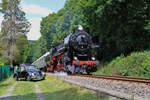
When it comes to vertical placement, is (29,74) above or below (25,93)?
above

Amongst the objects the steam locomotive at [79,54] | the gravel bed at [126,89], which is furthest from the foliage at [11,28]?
the gravel bed at [126,89]

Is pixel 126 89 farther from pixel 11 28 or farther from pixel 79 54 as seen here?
pixel 11 28

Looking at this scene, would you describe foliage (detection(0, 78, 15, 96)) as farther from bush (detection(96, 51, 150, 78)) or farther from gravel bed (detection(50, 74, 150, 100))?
bush (detection(96, 51, 150, 78))

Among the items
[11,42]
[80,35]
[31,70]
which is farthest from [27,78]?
[11,42]

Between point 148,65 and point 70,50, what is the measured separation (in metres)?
6.25

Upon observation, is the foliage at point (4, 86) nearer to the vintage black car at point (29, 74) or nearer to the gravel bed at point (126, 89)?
the vintage black car at point (29, 74)

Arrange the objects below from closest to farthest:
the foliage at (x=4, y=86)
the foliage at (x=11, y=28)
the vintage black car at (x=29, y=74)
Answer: the foliage at (x=4, y=86) < the vintage black car at (x=29, y=74) < the foliage at (x=11, y=28)

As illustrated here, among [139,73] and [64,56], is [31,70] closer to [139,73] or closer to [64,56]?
[64,56]

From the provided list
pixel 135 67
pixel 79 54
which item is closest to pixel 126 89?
pixel 135 67

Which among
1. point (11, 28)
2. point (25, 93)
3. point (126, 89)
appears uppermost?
point (11, 28)

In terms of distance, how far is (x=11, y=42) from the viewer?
3638 cm

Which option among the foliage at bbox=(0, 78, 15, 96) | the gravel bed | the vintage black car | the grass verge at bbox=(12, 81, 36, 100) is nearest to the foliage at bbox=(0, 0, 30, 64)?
the vintage black car

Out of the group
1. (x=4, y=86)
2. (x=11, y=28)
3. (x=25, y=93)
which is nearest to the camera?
(x=25, y=93)

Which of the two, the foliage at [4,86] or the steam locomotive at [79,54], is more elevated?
the steam locomotive at [79,54]
